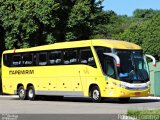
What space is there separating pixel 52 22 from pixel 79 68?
568 inches

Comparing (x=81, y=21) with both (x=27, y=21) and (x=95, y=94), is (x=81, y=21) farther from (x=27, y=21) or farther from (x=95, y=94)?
(x=95, y=94)

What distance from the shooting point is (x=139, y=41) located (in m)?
82.1

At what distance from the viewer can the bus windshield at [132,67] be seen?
2511 cm

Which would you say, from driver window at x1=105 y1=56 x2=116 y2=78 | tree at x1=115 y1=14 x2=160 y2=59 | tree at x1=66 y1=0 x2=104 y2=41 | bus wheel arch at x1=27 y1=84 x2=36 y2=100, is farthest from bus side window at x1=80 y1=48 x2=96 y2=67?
tree at x1=115 y1=14 x2=160 y2=59

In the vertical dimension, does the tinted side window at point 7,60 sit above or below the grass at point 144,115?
above

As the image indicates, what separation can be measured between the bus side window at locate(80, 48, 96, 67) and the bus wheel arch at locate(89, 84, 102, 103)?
122 centimetres

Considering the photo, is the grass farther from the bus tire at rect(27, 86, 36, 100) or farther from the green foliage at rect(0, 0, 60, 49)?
the green foliage at rect(0, 0, 60, 49)

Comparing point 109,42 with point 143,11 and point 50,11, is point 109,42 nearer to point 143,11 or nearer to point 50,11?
point 50,11

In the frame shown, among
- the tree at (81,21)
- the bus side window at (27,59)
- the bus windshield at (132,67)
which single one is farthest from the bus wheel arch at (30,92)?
the tree at (81,21)

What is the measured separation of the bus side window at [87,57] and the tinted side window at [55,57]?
2033 mm

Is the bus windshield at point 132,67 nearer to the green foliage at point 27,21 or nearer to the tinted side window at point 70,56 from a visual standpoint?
the tinted side window at point 70,56

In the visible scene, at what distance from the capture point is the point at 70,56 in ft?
90.7

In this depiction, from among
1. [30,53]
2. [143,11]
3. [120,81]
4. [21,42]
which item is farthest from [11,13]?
[143,11]

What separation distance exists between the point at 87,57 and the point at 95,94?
202cm
